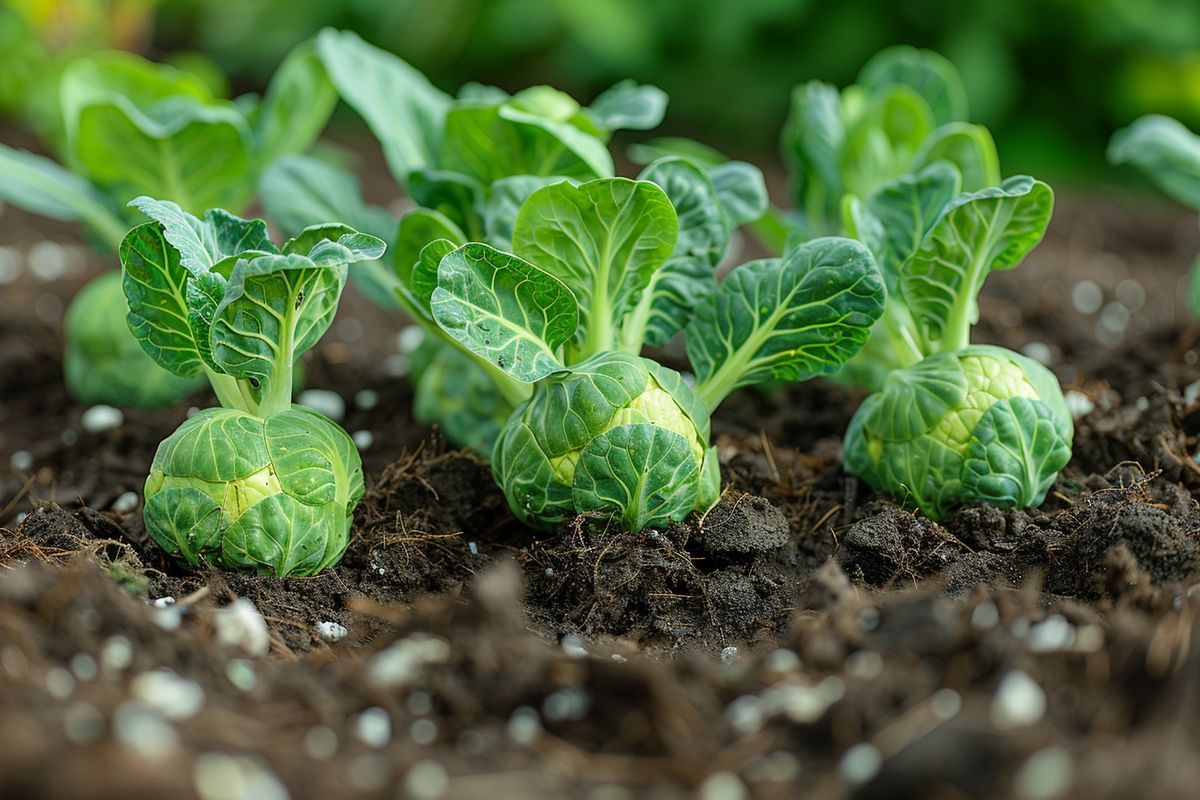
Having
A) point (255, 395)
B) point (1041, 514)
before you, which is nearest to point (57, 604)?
point (255, 395)

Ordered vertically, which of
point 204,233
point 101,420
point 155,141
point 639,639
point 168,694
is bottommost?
point 101,420

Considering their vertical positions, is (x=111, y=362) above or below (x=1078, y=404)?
below

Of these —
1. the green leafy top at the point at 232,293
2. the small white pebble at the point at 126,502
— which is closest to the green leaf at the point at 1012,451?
the green leafy top at the point at 232,293

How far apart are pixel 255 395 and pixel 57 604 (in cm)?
71

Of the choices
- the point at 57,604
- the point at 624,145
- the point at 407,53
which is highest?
the point at 57,604

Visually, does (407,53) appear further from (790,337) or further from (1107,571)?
(1107,571)

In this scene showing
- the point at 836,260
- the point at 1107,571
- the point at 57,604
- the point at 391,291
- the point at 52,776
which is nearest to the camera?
the point at 52,776

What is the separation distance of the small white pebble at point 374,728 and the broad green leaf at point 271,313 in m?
0.69

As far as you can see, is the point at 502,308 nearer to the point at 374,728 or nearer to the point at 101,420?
the point at 374,728

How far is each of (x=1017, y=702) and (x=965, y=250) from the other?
1050mm

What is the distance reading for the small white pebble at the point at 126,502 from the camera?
2.30 meters

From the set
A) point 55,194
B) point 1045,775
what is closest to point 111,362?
point 55,194

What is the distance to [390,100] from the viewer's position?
2619 mm

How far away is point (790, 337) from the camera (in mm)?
2125
